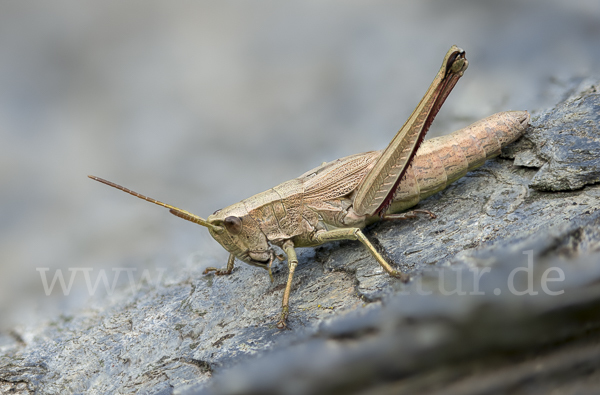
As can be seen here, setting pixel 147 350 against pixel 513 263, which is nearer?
pixel 513 263

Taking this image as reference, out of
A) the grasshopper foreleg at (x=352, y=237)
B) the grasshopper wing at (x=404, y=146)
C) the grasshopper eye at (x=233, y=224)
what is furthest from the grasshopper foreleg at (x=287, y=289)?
the grasshopper wing at (x=404, y=146)

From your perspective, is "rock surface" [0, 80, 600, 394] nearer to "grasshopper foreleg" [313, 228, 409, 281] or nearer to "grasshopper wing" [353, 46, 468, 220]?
"grasshopper foreleg" [313, 228, 409, 281]

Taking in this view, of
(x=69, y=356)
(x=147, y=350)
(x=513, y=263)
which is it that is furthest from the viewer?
(x=69, y=356)

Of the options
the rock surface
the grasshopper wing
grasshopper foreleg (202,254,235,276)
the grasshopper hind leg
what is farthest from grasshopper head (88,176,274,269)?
the grasshopper hind leg

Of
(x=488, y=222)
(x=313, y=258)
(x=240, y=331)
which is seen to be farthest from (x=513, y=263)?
(x=313, y=258)

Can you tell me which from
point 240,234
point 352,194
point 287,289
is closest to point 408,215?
point 352,194

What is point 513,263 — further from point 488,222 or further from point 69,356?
point 69,356

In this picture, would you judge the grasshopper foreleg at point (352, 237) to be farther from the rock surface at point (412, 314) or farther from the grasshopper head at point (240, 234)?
the grasshopper head at point (240, 234)
